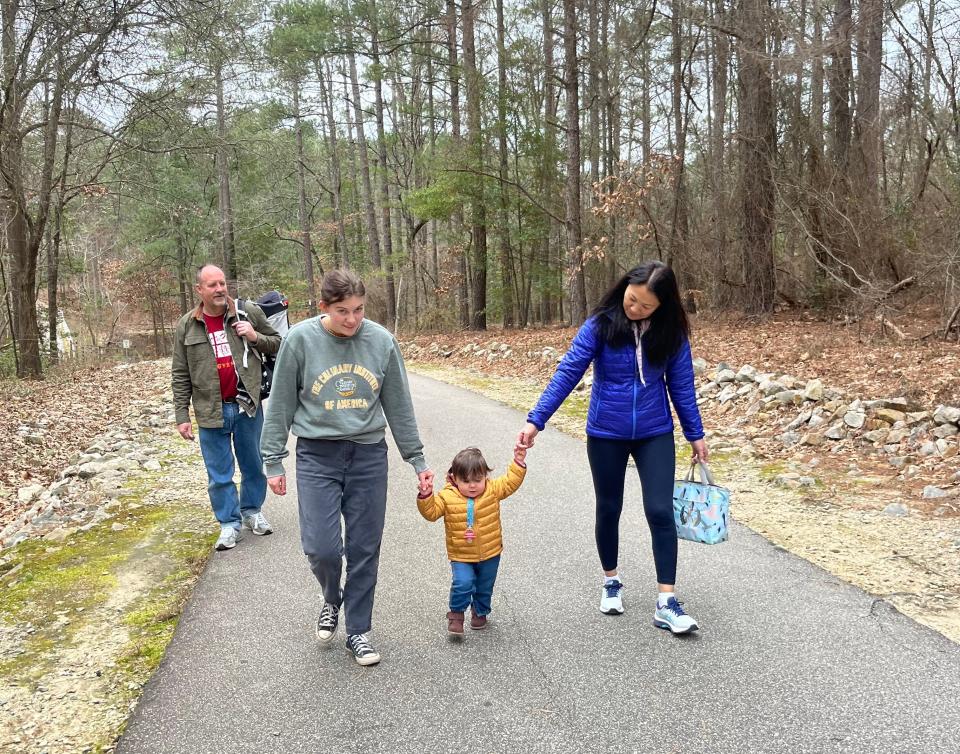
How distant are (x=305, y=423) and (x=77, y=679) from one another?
65.0 inches

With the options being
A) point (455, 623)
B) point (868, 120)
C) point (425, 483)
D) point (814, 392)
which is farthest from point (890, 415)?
point (868, 120)

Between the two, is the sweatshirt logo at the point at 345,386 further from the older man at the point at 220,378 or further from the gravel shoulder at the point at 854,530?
the gravel shoulder at the point at 854,530

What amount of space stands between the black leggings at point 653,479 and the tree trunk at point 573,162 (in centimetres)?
1440

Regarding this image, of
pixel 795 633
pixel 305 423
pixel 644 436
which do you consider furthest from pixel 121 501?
pixel 795 633

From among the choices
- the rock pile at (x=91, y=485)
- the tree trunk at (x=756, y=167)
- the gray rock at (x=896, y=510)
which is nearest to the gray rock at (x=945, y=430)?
the gray rock at (x=896, y=510)

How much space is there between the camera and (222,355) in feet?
18.0

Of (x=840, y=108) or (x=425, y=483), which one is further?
(x=840, y=108)

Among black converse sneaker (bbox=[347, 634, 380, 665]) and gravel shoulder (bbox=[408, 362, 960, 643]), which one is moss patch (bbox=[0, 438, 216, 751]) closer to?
black converse sneaker (bbox=[347, 634, 380, 665])

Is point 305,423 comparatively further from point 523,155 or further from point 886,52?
point 523,155

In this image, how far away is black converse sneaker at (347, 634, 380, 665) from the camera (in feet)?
12.0

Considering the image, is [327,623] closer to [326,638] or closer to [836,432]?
[326,638]

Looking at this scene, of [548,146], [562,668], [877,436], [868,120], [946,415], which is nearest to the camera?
[562,668]

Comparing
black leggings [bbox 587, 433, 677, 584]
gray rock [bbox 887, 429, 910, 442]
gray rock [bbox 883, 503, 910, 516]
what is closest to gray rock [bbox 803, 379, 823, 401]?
Result: gray rock [bbox 887, 429, 910, 442]

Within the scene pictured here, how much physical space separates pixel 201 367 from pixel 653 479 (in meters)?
3.39
